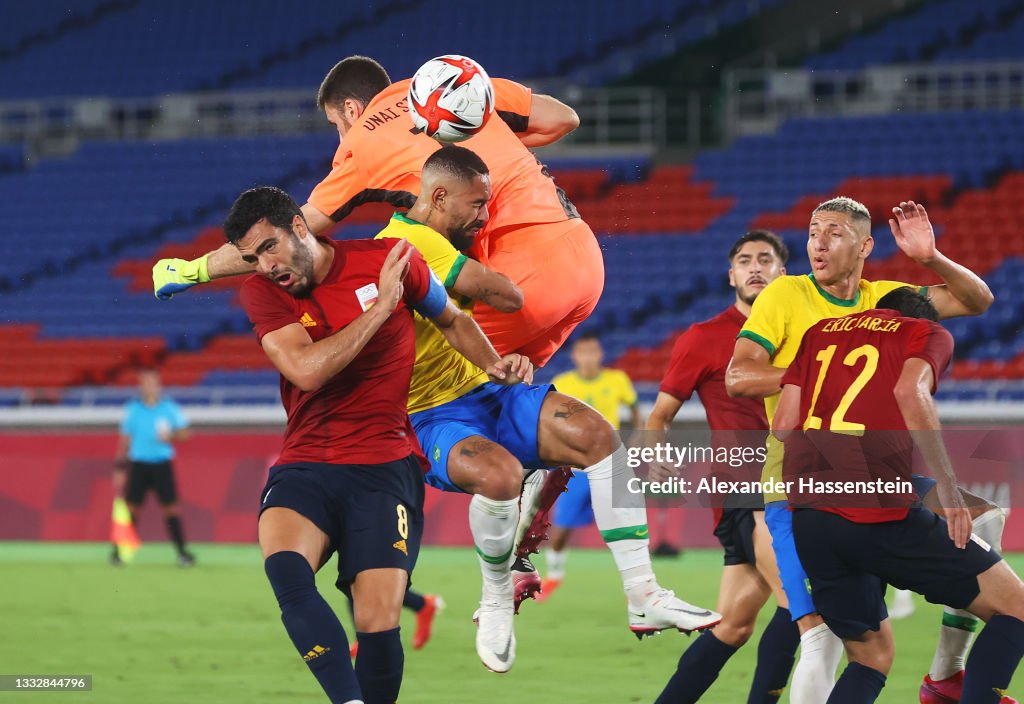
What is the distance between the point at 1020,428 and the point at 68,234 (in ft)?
52.6

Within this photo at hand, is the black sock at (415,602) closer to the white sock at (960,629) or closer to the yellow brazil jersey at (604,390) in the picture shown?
the white sock at (960,629)

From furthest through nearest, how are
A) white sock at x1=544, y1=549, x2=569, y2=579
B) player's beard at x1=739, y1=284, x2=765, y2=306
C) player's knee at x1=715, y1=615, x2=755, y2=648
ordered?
1. white sock at x1=544, y1=549, x2=569, y2=579
2. player's beard at x1=739, y1=284, x2=765, y2=306
3. player's knee at x1=715, y1=615, x2=755, y2=648

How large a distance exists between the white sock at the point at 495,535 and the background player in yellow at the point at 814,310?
3.46 feet

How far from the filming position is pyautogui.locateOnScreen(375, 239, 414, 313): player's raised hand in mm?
5430

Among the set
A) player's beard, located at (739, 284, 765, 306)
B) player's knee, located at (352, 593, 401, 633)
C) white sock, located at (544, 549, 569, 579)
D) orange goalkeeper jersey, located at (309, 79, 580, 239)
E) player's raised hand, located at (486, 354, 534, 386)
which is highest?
orange goalkeeper jersey, located at (309, 79, 580, 239)

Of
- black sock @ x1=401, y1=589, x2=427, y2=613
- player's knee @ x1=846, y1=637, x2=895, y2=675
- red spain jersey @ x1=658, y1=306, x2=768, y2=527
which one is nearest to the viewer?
player's knee @ x1=846, y1=637, x2=895, y2=675

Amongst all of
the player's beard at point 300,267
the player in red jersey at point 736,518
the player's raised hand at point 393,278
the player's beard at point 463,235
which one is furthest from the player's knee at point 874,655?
the player's beard at point 300,267

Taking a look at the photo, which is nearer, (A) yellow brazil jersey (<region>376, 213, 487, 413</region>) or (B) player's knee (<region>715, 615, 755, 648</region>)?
(A) yellow brazil jersey (<region>376, 213, 487, 413</region>)

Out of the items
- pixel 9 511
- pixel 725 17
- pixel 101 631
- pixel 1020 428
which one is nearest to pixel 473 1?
pixel 725 17

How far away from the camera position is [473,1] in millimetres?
25250

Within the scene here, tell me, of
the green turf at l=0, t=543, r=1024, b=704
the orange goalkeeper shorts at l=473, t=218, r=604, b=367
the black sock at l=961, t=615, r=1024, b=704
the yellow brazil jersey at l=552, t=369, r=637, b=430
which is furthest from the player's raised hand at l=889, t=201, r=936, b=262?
the yellow brazil jersey at l=552, t=369, r=637, b=430

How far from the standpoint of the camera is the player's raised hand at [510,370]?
578 cm

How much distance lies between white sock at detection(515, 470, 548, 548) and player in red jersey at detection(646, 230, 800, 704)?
600mm

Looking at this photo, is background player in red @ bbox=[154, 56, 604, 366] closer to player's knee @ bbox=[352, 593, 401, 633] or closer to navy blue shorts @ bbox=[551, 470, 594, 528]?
player's knee @ bbox=[352, 593, 401, 633]
